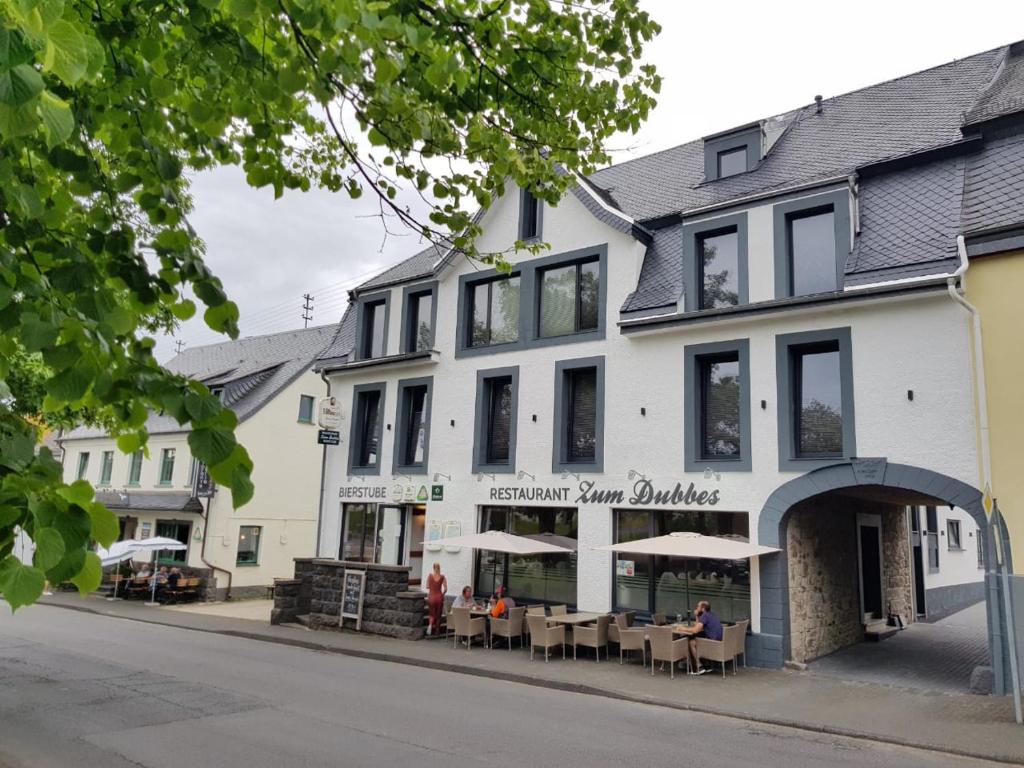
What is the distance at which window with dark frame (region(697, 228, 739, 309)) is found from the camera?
15.9 m

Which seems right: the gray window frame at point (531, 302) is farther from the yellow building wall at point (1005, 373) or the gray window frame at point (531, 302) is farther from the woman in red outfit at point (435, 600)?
the yellow building wall at point (1005, 373)

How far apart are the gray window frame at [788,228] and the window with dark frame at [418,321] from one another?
9674 mm

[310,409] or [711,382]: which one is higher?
[310,409]

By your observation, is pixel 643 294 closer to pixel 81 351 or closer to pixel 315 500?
pixel 81 351

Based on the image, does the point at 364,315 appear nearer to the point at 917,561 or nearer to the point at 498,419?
the point at 498,419

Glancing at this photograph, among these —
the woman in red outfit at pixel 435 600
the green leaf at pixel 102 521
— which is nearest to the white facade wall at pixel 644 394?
the woman in red outfit at pixel 435 600

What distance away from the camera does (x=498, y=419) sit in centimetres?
1938

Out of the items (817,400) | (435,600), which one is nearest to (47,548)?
(817,400)

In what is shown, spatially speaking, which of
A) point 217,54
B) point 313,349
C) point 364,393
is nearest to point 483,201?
point 217,54

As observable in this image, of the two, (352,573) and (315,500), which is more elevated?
(315,500)

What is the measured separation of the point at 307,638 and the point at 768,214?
1361cm

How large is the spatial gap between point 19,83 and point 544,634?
14.4 meters

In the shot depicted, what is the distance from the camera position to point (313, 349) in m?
34.2

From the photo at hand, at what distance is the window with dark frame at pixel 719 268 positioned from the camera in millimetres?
15883
